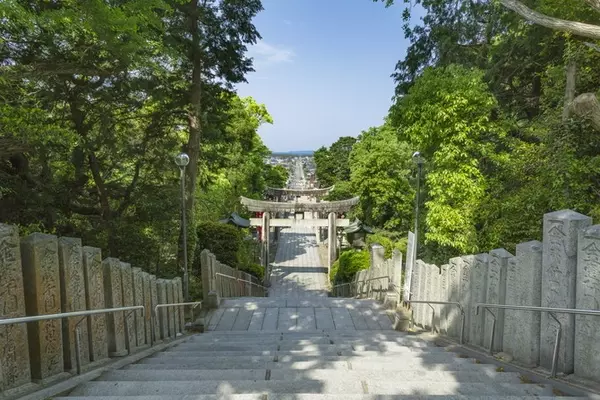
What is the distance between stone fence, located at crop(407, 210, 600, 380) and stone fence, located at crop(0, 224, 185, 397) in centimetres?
408

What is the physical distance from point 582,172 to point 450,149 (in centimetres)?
283

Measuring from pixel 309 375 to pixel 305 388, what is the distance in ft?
1.50

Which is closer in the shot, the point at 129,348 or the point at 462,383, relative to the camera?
the point at 462,383

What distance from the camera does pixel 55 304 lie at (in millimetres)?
3057

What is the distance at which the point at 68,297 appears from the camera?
3225 millimetres

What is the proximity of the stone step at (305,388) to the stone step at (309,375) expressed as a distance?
0.70 feet

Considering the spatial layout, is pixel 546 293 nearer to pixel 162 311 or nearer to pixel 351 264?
pixel 162 311

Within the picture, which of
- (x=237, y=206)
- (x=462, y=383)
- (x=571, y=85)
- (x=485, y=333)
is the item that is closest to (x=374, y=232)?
(x=237, y=206)

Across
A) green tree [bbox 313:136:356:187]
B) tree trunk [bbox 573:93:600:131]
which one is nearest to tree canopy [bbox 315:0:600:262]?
tree trunk [bbox 573:93:600:131]

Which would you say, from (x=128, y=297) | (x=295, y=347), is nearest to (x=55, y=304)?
(x=128, y=297)

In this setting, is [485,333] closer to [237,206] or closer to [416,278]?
[416,278]

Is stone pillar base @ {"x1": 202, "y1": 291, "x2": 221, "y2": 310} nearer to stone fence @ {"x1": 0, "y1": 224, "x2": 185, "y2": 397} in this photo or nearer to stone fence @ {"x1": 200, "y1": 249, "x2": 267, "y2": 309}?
stone fence @ {"x1": 200, "y1": 249, "x2": 267, "y2": 309}

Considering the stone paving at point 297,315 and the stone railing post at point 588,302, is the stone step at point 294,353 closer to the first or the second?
the stone railing post at point 588,302

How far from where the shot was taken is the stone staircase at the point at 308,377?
2.60 metres
